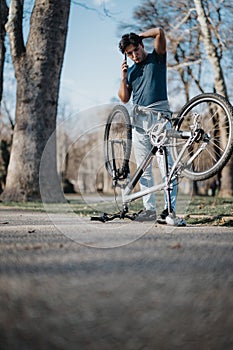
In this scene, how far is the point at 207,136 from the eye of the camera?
319 cm

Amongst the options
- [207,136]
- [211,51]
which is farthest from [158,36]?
[211,51]

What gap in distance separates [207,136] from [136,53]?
36.6 inches

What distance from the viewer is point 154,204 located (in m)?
3.78

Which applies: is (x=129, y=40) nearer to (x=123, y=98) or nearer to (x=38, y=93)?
(x=123, y=98)

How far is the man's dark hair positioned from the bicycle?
0.43 m

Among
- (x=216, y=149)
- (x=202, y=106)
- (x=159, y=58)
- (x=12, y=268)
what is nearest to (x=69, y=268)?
(x=12, y=268)

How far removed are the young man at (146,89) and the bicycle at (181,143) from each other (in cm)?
7

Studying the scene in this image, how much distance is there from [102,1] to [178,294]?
853 cm

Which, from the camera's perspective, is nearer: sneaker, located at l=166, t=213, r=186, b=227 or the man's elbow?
sneaker, located at l=166, t=213, r=186, b=227

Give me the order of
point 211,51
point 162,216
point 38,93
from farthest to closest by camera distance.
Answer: point 211,51 → point 38,93 → point 162,216

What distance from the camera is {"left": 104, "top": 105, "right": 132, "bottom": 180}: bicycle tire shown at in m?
3.63

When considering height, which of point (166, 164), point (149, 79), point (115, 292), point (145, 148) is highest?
point (149, 79)

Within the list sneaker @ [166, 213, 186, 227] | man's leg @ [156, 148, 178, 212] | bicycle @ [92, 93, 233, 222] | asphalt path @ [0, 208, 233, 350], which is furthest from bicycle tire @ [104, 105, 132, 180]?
asphalt path @ [0, 208, 233, 350]

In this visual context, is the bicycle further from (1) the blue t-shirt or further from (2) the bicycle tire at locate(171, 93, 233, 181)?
(1) the blue t-shirt
